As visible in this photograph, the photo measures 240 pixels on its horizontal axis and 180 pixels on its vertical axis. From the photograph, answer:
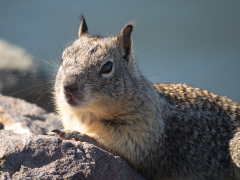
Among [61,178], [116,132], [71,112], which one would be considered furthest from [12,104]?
[61,178]

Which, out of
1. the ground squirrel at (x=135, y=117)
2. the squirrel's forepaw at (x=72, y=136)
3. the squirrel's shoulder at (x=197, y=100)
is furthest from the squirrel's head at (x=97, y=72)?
the squirrel's shoulder at (x=197, y=100)

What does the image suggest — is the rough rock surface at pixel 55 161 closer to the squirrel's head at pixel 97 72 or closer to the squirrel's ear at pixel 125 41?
the squirrel's head at pixel 97 72

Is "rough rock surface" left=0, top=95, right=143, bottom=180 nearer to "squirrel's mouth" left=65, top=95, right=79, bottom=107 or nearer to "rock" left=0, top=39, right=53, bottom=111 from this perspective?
"squirrel's mouth" left=65, top=95, right=79, bottom=107

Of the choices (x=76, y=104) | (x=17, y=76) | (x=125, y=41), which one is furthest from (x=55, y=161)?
(x=17, y=76)

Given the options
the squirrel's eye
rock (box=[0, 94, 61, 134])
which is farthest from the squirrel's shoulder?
rock (box=[0, 94, 61, 134])

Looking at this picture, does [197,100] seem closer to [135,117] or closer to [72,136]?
[135,117]

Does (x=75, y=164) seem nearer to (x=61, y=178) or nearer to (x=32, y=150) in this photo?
(x=61, y=178)
